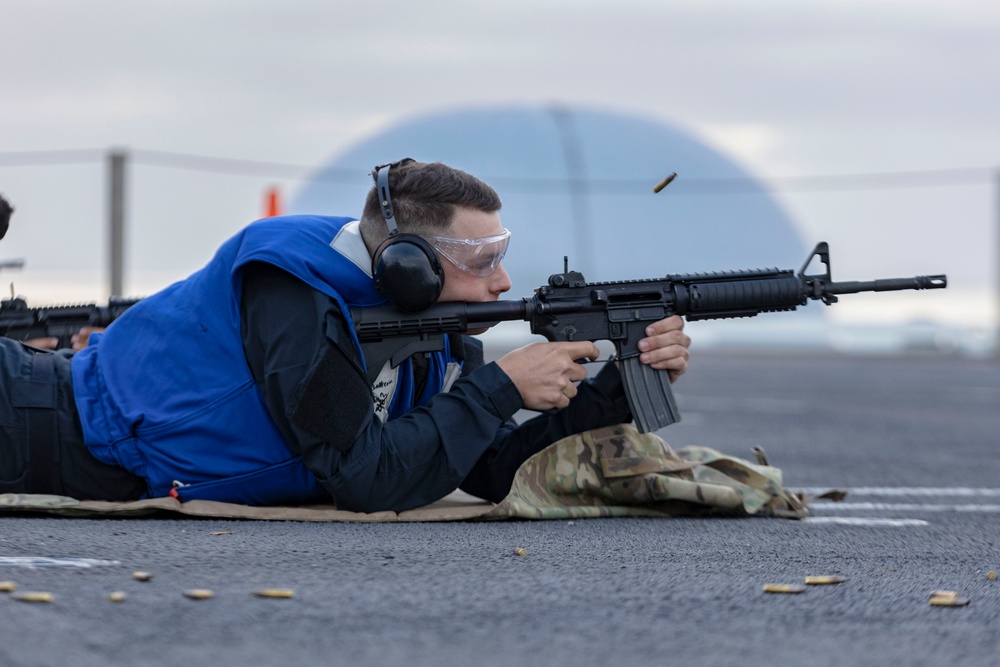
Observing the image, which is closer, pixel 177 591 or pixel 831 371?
pixel 177 591

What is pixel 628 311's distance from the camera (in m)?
4.26

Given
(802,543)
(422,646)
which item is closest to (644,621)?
(422,646)

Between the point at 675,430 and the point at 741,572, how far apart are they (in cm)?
573

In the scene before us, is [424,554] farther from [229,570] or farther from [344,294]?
[344,294]

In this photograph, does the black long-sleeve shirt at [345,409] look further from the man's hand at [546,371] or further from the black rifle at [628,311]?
the black rifle at [628,311]

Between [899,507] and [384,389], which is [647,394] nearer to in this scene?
[384,389]

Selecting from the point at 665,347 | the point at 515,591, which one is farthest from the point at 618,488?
the point at 515,591

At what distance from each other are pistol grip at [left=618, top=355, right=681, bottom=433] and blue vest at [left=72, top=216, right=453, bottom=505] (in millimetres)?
834

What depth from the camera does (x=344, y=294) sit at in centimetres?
396

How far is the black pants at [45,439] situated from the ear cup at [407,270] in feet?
3.25

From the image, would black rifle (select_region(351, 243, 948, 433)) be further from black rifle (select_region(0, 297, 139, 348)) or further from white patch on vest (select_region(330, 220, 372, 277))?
black rifle (select_region(0, 297, 139, 348))

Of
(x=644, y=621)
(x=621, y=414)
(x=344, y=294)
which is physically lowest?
(x=644, y=621)

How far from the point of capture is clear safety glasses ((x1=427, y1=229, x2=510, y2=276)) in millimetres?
4000

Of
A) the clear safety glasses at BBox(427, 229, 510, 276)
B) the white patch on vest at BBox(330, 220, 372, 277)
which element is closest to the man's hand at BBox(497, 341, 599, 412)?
the clear safety glasses at BBox(427, 229, 510, 276)
